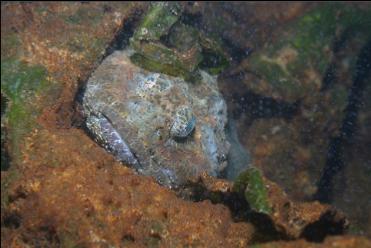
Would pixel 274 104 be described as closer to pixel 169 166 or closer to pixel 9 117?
pixel 169 166

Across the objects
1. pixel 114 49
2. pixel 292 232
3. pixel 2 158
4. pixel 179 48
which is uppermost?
pixel 292 232

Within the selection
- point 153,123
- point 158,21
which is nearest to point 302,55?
point 158,21

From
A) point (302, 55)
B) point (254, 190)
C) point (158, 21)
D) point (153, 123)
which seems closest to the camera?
point (254, 190)

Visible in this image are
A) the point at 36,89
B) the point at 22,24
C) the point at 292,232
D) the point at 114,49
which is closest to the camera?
the point at 292,232

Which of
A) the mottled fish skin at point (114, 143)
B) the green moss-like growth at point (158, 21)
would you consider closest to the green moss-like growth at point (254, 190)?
the mottled fish skin at point (114, 143)

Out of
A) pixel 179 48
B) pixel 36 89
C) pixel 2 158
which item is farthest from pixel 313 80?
pixel 2 158

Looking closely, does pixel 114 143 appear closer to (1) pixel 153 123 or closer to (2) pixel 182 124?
(1) pixel 153 123

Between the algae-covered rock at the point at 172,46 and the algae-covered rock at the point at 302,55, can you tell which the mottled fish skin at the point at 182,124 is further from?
the algae-covered rock at the point at 302,55

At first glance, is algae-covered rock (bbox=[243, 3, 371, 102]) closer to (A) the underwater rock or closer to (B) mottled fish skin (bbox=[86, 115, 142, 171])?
(A) the underwater rock
